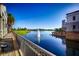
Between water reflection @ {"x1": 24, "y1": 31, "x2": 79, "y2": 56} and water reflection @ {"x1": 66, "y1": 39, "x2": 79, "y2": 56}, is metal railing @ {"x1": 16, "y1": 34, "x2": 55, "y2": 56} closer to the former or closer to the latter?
water reflection @ {"x1": 24, "y1": 31, "x2": 79, "y2": 56}

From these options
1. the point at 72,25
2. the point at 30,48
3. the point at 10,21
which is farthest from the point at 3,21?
the point at 72,25

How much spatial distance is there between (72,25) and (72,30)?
72 mm

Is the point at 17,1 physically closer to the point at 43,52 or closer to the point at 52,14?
the point at 52,14

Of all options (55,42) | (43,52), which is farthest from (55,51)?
(43,52)

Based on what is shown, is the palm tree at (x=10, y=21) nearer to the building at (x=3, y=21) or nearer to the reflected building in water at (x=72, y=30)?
the building at (x=3, y=21)

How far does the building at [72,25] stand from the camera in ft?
9.56

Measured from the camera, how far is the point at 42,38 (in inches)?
117

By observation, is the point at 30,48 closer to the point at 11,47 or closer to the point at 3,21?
the point at 11,47

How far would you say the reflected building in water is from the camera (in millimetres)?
2916

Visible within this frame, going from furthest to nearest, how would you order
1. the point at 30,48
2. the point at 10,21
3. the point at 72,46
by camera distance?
the point at 72,46
the point at 10,21
the point at 30,48

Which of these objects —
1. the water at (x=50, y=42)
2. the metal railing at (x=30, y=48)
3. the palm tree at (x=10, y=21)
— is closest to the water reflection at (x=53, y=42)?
the water at (x=50, y=42)

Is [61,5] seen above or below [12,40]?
above

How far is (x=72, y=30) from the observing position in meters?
3.01

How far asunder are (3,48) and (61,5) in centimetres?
84
